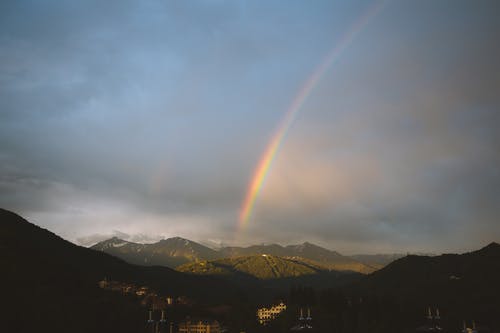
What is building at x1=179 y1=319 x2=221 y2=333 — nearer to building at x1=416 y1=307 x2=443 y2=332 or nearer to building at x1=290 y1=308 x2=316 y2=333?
building at x1=290 y1=308 x2=316 y2=333

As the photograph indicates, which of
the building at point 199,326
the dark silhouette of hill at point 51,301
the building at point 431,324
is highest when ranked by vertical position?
the dark silhouette of hill at point 51,301

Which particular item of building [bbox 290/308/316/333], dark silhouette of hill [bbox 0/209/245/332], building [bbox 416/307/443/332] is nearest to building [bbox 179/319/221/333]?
dark silhouette of hill [bbox 0/209/245/332]

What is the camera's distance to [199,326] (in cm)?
16788

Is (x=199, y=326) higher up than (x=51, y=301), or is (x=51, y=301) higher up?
(x=51, y=301)

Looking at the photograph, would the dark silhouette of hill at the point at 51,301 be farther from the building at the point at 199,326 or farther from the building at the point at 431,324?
the building at the point at 431,324

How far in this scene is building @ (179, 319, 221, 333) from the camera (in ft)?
546

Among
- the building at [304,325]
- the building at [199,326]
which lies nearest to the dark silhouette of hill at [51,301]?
the building at [199,326]

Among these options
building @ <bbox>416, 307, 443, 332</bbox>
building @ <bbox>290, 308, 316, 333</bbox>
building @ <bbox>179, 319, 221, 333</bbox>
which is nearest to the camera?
building @ <bbox>290, 308, 316, 333</bbox>

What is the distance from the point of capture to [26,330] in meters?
87.2

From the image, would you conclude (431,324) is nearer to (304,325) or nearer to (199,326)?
(304,325)

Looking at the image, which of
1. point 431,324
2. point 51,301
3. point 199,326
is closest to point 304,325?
point 431,324

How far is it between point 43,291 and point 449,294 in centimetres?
16448

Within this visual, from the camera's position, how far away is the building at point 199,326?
16632cm

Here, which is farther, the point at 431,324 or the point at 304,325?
the point at 431,324
